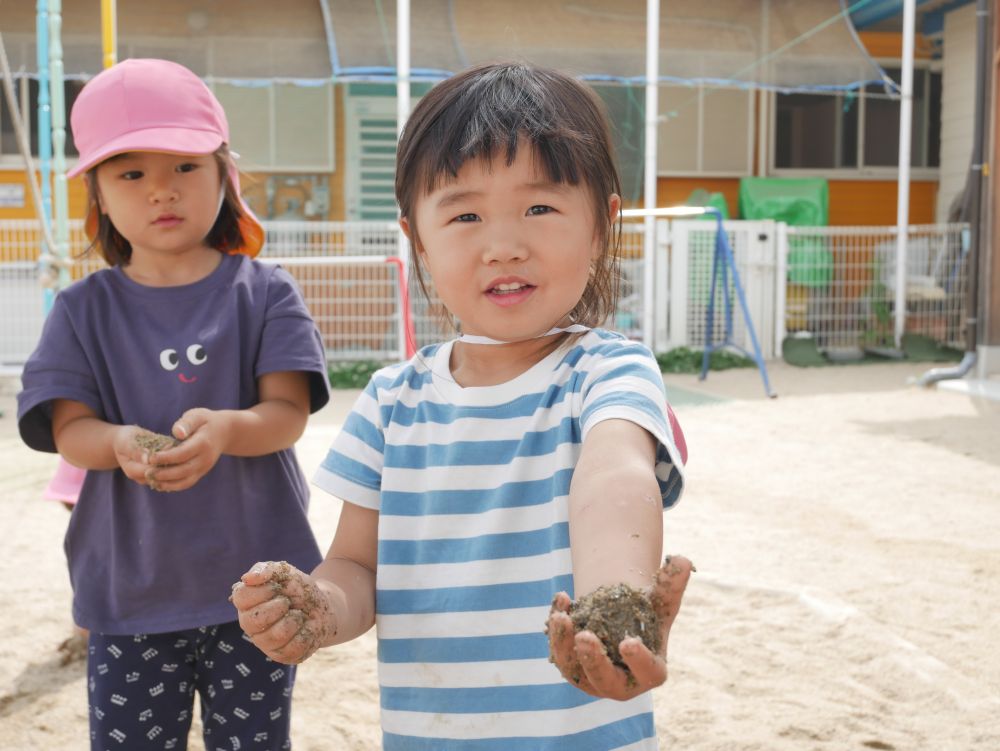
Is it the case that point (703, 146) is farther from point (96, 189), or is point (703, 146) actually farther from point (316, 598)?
point (316, 598)

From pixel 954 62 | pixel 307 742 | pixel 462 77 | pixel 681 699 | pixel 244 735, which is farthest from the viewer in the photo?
pixel 954 62

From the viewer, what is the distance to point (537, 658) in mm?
1204

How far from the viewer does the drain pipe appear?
26.2 feet

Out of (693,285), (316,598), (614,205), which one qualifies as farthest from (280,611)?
(693,285)

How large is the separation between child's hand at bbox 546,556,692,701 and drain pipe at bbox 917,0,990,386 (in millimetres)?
7884

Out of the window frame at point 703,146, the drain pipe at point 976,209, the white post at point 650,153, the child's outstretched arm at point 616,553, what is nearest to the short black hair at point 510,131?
the child's outstretched arm at point 616,553

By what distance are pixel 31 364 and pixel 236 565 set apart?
481mm

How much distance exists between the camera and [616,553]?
3.17 ft

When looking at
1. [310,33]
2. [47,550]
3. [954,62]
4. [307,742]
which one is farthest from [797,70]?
[307,742]

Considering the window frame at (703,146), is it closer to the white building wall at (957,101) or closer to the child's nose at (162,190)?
the white building wall at (957,101)

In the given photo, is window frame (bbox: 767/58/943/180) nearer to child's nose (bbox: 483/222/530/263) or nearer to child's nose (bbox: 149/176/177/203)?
child's nose (bbox: 149/176/177/203)

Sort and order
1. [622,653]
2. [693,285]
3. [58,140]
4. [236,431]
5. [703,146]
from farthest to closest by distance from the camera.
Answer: [703,146] < [693,285] < [58,140] < [236,431] < [622,653]

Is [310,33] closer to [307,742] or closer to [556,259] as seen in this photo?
[307,742]

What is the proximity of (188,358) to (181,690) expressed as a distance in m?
0.56
